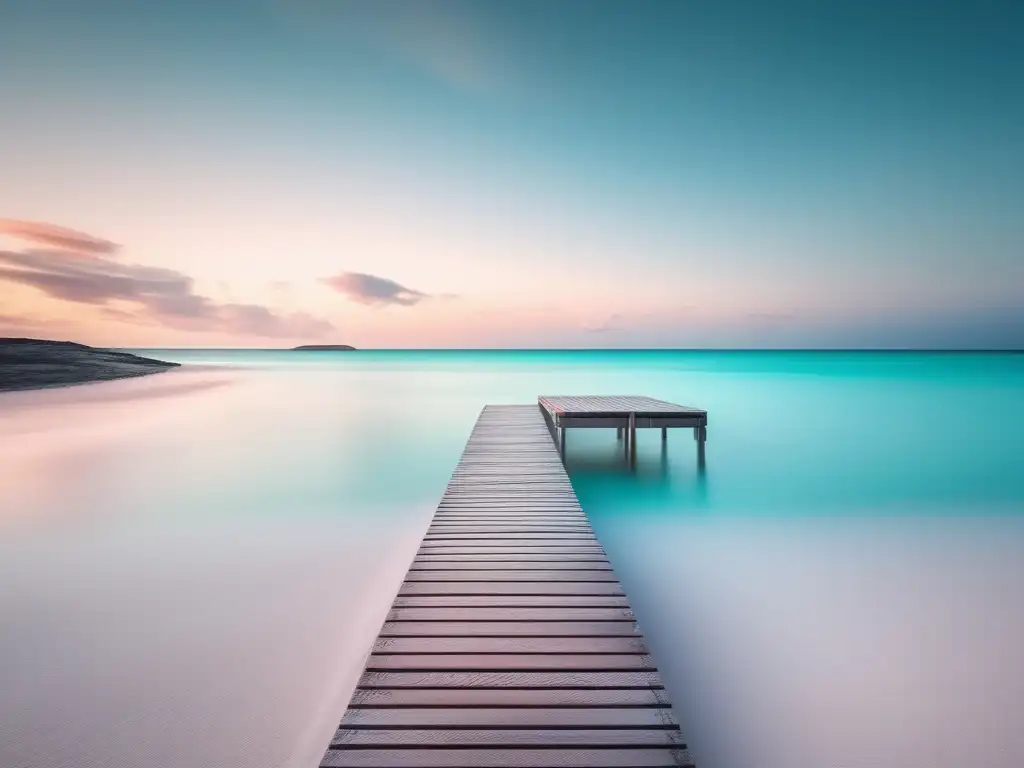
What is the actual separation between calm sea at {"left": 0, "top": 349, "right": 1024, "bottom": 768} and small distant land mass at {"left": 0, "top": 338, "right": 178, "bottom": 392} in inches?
795

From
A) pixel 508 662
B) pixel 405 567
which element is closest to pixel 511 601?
pixel 508 662

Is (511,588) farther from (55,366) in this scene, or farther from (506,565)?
(55,366)

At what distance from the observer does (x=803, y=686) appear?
2.95 meters

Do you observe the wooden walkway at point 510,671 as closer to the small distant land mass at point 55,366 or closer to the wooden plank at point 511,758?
the wooden plank at point 511,758

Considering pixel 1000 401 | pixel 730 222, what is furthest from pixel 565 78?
pixel 1000 401

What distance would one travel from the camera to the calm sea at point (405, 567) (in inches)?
101

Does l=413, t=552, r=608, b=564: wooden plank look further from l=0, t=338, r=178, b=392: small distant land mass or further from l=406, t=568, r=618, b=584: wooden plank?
l=0, t=338, r=178, b=392: small distant land mass

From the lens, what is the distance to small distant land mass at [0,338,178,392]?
25344 mm

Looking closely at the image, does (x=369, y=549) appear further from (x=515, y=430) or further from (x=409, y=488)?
(x=515, y=430)

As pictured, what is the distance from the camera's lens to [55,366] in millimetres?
29125

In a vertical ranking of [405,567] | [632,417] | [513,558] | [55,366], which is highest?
[55,366]

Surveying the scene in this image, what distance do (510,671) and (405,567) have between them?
2.94m

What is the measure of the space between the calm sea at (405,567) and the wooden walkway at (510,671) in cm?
78

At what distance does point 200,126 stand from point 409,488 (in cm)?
1339
